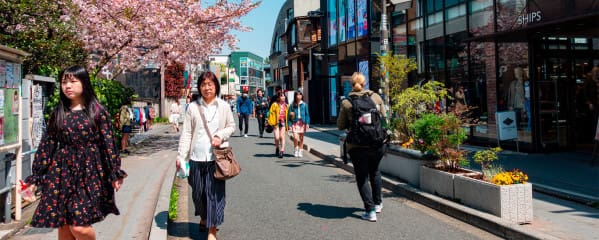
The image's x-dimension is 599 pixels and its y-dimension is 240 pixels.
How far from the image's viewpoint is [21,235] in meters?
6.04

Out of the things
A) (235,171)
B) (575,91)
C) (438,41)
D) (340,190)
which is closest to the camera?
(235,171)

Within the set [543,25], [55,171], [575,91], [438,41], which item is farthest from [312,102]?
[55,171]

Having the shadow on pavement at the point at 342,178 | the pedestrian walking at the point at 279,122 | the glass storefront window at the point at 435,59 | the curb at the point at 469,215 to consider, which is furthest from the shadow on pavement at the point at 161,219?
the glass storefront window at the point at 435,59

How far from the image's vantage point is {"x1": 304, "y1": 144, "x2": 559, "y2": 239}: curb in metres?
5.59

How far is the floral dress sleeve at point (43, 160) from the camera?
4074mm

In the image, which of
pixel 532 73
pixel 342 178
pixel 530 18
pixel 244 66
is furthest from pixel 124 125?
pixel 244 66

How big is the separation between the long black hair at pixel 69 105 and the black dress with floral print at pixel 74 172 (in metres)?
0.03

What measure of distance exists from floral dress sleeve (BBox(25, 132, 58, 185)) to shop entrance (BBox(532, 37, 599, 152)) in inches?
450

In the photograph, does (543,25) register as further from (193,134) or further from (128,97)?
(128,97)

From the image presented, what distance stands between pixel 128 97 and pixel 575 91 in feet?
41.8

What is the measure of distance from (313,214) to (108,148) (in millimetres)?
3591

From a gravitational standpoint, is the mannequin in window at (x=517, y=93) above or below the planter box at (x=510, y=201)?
above

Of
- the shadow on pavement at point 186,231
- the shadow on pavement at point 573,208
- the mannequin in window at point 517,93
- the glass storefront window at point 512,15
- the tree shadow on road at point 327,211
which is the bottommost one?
the shadow on pavement at point 186,231

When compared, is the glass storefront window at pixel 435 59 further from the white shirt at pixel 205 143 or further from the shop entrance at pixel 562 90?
the white shirt at pixel 205 143
